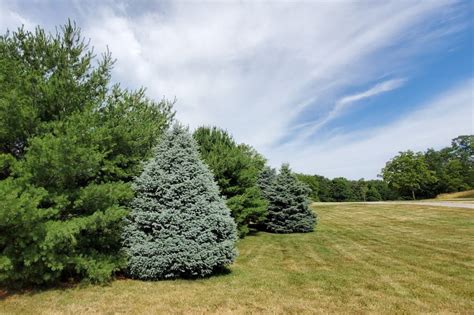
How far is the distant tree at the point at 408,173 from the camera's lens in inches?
2137

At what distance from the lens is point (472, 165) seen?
→ 63.6 m

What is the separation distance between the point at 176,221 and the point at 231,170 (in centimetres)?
787

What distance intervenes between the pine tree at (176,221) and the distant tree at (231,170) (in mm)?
6270

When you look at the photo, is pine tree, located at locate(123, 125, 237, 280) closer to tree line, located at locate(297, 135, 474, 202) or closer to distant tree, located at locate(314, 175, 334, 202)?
tree line, located at locate(297, 135, 474, 202)

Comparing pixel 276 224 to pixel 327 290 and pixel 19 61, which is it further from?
pixel 19 61

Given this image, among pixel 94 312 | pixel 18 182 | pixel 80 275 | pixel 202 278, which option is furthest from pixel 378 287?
pixel 18 182

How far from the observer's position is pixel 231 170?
15305 millimetres

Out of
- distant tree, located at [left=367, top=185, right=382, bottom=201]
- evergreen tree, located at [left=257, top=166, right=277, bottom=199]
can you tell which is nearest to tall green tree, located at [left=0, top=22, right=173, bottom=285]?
evergreen tree, located at [left=257, top=166, right=277, bottom=199]

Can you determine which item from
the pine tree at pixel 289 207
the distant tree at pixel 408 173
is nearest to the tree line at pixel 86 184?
the pine tree at pixel 289 207

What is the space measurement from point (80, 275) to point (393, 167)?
6032 cm

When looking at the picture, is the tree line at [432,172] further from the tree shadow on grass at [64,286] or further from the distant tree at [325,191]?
the tree shadow on grass at [64,286]

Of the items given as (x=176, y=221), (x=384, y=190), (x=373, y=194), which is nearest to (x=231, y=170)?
(x=176, y=221)

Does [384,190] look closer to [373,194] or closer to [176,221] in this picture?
[373,194]

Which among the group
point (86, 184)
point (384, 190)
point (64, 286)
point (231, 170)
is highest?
point (384, 190)
